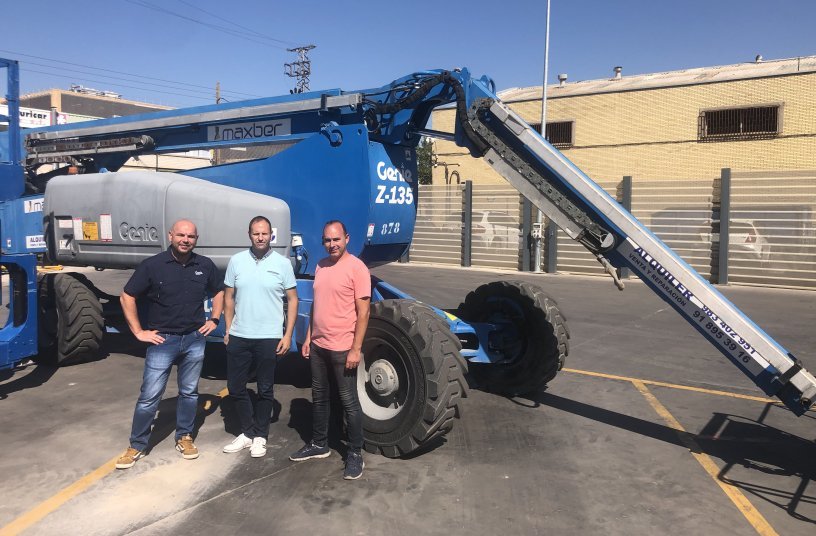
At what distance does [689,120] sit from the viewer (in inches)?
904

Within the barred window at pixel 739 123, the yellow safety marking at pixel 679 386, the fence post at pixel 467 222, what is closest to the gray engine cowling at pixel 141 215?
the yellow safety marking at pixel 679 386

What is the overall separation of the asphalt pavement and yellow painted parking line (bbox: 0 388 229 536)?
0.04 ft

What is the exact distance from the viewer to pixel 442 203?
66.6 ft

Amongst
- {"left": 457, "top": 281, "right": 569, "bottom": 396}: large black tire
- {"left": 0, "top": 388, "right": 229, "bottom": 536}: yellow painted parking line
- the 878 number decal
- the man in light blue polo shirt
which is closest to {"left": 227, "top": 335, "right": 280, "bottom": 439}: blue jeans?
the man in light blue polo shirt

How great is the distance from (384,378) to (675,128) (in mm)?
22065

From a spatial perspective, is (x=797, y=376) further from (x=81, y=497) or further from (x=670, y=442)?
(x=81, y=497)

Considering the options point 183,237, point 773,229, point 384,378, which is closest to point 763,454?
point 384,378

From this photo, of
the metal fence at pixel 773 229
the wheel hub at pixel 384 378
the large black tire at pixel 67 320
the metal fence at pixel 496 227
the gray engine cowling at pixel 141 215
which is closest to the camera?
the wheel hub at pixel 384 378

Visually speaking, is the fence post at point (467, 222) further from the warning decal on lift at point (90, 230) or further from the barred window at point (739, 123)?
the warning decal on lift at point (90, 230)

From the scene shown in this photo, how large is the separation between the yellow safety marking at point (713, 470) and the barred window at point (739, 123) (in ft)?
63.3

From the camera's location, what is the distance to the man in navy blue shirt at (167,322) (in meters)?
4.48

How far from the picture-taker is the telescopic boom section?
437 cm

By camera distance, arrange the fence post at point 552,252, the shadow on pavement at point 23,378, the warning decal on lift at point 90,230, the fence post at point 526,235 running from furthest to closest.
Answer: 1. the fence post at point 526,235
2. the fence post at point 552,252
3. the warning decal on lift at point 90,230
4. the shadow on pavement at point 23,378

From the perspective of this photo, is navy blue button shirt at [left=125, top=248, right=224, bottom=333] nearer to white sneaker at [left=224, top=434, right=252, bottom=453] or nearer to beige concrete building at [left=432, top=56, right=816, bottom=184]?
white sneaker at [left=224, top=434, right=252, bottom=453]
